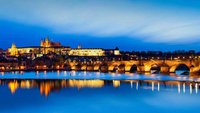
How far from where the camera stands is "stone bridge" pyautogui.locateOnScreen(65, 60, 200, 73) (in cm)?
5933

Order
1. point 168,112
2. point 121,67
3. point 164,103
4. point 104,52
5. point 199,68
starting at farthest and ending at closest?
1. point 104,52
2. point 121,67
3. point 199,68
4. point 164,103
5. point 168,112

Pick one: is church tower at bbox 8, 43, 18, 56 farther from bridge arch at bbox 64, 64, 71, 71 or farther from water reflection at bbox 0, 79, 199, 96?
water reflection at bbox 0, 79, 199, 96

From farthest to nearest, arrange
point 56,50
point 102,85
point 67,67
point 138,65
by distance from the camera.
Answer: point 56,50 < point 67,67 < point 138,65 < point 102,85

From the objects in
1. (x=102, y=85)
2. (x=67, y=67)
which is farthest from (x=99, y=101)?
(x=67, y=67)

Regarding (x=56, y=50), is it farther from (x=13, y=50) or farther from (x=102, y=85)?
(x=102, y=85)

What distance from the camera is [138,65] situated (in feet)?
235

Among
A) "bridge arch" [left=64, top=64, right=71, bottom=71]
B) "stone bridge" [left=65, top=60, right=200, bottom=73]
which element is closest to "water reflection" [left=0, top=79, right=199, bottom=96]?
"stone bridge" [left=65, top=60, right=200, bottom=73]

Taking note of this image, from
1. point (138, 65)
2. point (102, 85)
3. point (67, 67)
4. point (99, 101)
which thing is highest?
point (138, 65)

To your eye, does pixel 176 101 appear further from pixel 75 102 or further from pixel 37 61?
pixel 37 61

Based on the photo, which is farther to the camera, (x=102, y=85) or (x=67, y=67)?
(x=67, y=67)

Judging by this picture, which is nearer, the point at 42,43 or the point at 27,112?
the point at 27,112

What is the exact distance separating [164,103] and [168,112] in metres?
3.76

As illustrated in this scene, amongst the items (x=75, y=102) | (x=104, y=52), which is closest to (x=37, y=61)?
(x=104, y=52)

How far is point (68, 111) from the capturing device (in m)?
24.3
